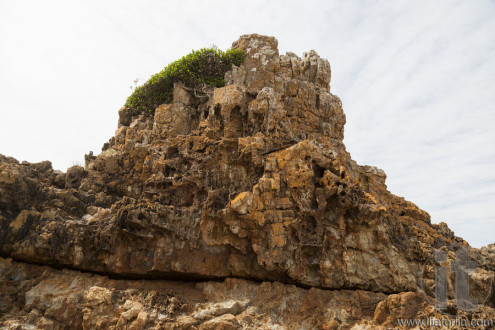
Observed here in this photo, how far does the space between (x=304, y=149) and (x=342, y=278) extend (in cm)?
673

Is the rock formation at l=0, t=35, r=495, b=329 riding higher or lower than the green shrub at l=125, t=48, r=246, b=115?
lower

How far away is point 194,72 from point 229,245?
14.9m

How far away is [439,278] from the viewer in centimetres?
1447

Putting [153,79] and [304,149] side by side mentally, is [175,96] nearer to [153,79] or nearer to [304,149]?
[153,79]

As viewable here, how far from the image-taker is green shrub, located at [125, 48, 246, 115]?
24219mm

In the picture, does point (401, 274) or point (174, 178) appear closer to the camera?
point (401, 274)

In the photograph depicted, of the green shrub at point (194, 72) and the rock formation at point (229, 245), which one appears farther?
the green shrub at point (194, 72)

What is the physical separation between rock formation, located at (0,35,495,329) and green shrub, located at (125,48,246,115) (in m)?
7.05

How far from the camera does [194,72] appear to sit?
2469cm

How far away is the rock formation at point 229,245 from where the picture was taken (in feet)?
45.7

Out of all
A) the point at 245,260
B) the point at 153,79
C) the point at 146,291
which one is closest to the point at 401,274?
the point at 245,260

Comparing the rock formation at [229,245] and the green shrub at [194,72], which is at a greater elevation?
the green shrub at [194,72]

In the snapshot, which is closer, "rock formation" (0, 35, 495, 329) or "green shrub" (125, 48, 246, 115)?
"rock formation" (0, 35, 495, 329)

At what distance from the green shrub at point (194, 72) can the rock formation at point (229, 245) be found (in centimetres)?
705
